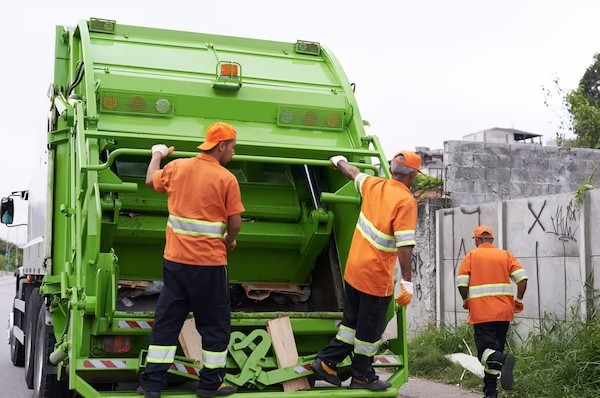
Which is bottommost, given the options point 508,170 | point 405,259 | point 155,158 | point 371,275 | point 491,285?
point 491,285

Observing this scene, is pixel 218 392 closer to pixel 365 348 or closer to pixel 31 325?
pixel 365 348

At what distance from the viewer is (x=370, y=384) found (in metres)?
5.52

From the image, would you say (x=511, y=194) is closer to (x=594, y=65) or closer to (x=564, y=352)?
(x=564, y=352)

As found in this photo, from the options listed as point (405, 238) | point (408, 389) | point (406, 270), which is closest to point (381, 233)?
point (405, 238)

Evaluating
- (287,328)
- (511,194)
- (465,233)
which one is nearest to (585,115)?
(511,194)

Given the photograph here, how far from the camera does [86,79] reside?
605 centimetres

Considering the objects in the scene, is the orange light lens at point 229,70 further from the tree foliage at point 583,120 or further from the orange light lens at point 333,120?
the tree foliage at point 583,120

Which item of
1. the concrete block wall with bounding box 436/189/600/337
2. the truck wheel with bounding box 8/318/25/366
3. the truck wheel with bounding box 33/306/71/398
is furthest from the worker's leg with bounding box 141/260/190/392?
the truck wheel with bounding box 8/318/25/366

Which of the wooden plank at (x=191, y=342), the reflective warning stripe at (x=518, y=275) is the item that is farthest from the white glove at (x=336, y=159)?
the reflective warning stripe at (x=518, y=275)

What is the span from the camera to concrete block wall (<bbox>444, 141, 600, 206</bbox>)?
10977 mm

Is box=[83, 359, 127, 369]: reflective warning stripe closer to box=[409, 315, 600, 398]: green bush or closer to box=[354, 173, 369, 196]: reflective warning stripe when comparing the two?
box=[354, 173, 369, 196]: reflective warning stripe

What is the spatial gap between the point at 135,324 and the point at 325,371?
4.08 ft

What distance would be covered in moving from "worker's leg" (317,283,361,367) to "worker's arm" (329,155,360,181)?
741 mm

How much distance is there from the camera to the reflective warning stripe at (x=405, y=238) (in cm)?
535
